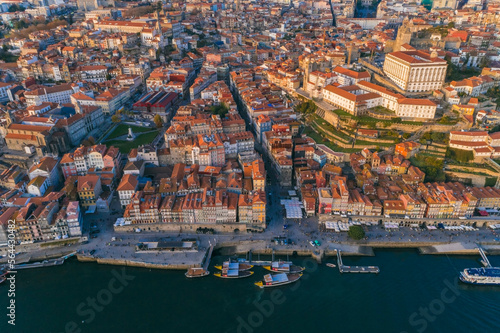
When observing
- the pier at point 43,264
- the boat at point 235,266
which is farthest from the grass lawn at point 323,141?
the pier at point 43,264

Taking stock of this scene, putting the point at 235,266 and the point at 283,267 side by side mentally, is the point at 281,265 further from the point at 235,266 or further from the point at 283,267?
the point at 235,266

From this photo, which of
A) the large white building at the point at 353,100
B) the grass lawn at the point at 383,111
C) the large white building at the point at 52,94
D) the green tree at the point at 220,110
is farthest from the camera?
the large white building at the point at 52,94

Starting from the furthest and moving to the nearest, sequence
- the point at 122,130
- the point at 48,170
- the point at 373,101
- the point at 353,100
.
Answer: the point at 122,130, the point at 373,101, the point at 353,100, the point at 48,170

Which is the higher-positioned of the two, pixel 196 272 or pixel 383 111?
pixel 383 111

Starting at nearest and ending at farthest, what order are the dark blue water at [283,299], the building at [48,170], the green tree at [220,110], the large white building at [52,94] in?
the dark blue water at [283,299] < the building at [48,170] < the green tree at [220,110] < the large white building at [52,94]

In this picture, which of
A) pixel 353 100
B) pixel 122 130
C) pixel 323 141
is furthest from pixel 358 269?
pixel 122 130

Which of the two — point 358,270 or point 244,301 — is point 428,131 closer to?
point 358,270

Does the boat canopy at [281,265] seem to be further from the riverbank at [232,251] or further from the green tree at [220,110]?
the green tree at [220,110]
